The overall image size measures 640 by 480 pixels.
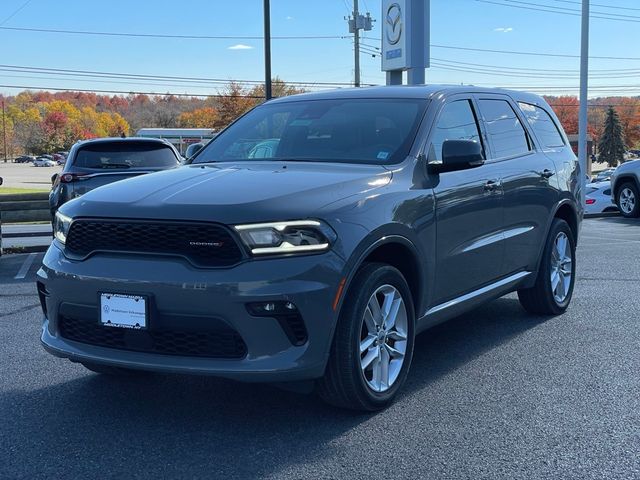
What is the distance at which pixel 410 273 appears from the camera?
4.47 meters

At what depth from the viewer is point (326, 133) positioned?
16.4 feet

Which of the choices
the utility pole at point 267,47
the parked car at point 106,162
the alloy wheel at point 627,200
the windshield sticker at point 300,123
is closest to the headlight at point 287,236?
the windshield sticker at point 300,123

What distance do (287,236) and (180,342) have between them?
2.45ft

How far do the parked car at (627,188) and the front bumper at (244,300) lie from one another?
1402 centimetres

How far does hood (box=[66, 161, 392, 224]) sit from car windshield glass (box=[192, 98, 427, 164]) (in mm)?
260

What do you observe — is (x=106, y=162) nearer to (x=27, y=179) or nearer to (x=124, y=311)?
(x=124, y=311)

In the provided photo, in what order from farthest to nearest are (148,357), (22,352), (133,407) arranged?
(22,352), (133,407), (148,357)

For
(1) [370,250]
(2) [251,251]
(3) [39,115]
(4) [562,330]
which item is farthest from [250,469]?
(3) [39,115]

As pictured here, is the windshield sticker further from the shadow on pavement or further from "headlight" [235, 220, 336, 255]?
the shadow on pavement

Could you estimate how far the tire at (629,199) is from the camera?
53.4 feet

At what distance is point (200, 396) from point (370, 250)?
55.9 inches

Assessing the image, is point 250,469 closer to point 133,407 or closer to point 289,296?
point 289,296

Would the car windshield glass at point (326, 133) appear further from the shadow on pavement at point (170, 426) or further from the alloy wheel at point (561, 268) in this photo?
the alloy wheel at point (561, 268)

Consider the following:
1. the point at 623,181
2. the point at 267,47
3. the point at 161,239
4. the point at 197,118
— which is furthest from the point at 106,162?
the point at 197,118
